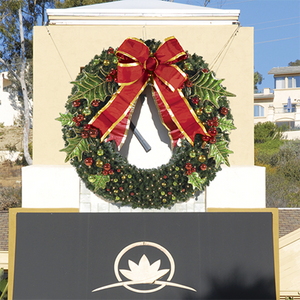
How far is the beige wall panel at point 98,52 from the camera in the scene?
261 inches

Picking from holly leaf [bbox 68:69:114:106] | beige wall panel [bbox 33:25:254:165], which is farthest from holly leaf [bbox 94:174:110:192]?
beige wall panel [bbox 33:25:254:165]

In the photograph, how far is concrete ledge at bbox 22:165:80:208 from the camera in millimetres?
5891

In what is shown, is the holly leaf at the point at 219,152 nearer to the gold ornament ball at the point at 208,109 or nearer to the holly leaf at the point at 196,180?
the holly leaf at the point at 196,180

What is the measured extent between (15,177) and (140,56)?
662 inches

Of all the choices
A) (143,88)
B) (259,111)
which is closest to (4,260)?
(143,88)

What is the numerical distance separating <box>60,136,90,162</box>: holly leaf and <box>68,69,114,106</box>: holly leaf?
640 mm

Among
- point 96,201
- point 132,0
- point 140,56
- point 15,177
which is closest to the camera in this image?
point 140,56

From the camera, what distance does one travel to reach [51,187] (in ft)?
19.5

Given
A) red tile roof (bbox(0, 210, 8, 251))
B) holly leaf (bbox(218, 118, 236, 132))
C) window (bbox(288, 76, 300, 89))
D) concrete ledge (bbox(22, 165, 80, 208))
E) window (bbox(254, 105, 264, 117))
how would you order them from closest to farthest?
holly leaf (bbox(218, 118, 236, 132)) → concrete ledge (bbox(22, 165, 80, 208)) → red tile roof (bbox(0, 210, 8, 251)) → window (bbox(254, 105, 264, 117)) → window (bbox(288, 76, 300, 89))

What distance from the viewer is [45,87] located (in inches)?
263

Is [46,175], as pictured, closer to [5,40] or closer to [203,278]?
[203,278]

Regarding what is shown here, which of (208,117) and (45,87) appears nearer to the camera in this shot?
(208,117)

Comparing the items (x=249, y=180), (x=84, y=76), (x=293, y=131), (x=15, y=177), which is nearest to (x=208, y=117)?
(x=249, y=180)

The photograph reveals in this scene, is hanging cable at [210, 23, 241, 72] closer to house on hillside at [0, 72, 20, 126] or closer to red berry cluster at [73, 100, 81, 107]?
red berry cluster at [73, 100, 81, 107]
